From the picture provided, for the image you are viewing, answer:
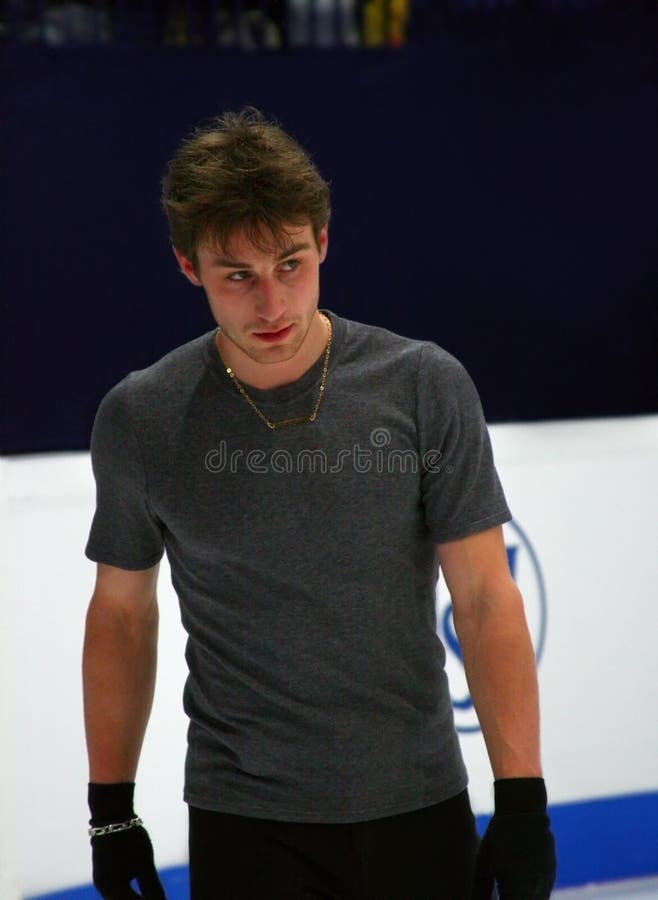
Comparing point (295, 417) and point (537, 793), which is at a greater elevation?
point (295, 417)

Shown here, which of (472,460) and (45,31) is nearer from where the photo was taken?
(472,460)

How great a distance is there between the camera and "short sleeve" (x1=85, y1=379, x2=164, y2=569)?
1.85m

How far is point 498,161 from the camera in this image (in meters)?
3.26

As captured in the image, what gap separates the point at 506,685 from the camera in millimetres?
1755

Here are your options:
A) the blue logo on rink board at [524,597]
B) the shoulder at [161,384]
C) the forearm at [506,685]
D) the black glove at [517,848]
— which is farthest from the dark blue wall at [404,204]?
the black glove at [517,848]

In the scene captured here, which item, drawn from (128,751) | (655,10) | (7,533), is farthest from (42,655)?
(655,10)

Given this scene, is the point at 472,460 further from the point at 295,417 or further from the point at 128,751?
the point at 128,751

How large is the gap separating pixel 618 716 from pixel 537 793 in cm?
153

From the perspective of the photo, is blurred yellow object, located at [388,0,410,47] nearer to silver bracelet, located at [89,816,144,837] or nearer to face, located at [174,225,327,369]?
face, located at [174,225,327,369]

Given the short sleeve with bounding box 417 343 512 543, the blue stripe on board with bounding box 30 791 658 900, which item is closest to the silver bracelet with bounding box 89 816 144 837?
the short sleeve with bounding box 417 343 512 543

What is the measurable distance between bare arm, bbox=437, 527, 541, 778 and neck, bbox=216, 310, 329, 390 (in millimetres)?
328

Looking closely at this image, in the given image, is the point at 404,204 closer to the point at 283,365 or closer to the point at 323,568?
the point at 283,365

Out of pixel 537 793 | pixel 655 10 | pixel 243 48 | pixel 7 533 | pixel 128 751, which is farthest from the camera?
pixel 655 10

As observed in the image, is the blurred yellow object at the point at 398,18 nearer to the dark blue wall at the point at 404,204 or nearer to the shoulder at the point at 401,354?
the dark blue wall at the point at 404,204
